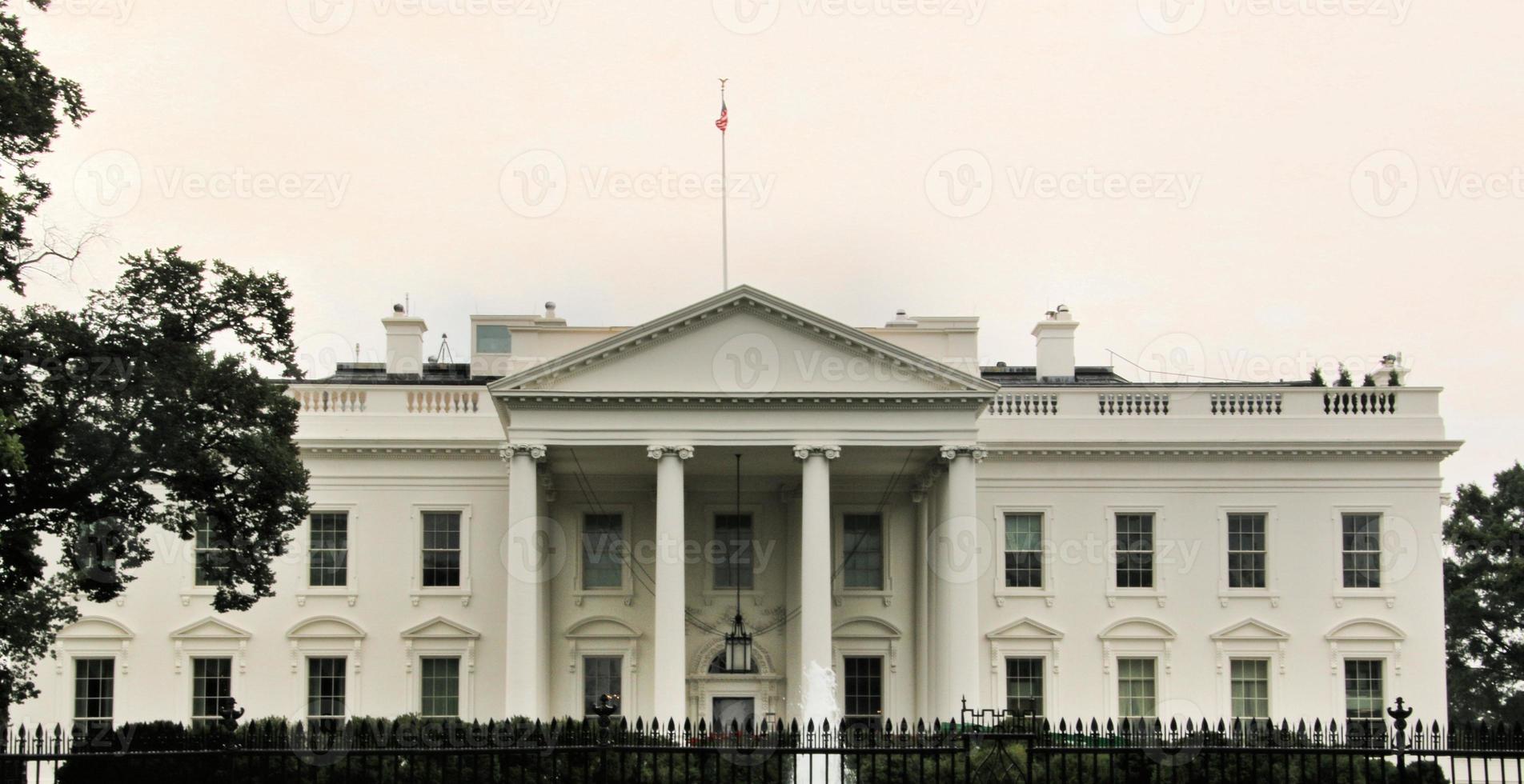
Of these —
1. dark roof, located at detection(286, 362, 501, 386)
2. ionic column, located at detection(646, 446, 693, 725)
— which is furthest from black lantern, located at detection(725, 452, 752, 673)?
dark roof, located at detection(286, 362, 501, 386)

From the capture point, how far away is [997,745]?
17.8 meters

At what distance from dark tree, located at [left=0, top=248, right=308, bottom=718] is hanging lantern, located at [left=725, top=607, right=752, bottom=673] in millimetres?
11042

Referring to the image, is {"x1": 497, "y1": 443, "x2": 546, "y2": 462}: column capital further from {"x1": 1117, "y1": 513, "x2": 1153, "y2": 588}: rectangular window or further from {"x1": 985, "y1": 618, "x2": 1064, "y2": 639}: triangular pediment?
{"x1": 1117, "y1": 513, "x2": 1153, "y2": 588}: rectangular window

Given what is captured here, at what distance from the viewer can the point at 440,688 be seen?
3906 centimetres

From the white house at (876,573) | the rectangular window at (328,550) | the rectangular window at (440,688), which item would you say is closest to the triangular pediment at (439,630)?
the white house at (876,573)

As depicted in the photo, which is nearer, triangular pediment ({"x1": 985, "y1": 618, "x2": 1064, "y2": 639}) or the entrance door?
triangular pediment ({"x1": 985, "y1": 618, "x2": 1064, "y2": 639})

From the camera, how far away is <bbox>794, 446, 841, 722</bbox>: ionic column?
112 feet

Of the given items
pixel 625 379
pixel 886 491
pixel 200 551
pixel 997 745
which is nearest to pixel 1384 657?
pixel 886 491

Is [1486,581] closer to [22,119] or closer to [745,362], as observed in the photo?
[745,362]

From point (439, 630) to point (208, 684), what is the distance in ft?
17.5

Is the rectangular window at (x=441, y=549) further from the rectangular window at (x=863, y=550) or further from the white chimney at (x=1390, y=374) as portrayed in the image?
the white chimney at (x=1390, y=374)

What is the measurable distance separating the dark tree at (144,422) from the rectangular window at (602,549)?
464 inches

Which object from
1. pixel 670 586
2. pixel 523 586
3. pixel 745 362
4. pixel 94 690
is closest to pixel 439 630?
pixel 523 586

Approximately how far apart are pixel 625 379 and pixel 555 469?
4148mm
